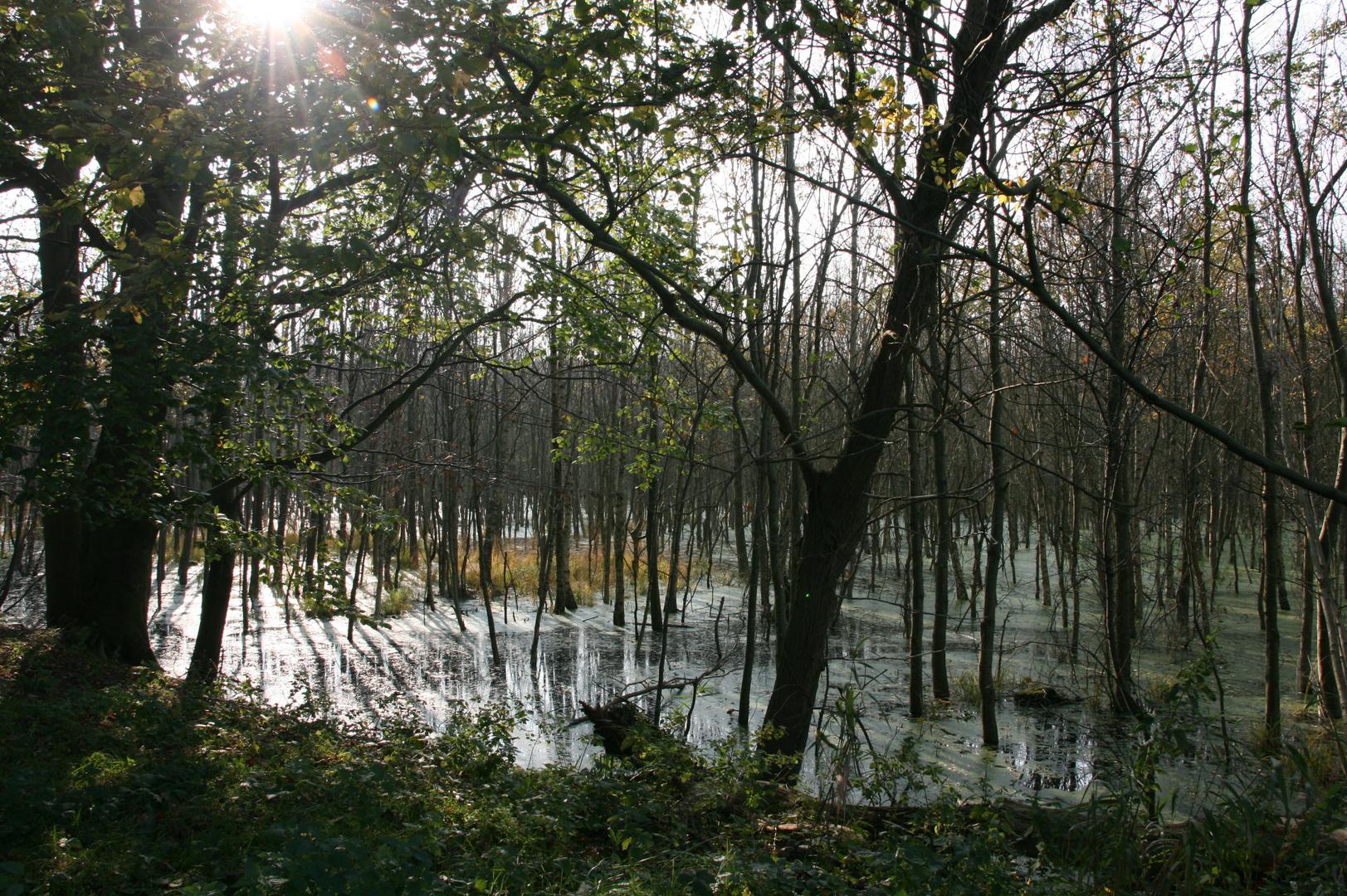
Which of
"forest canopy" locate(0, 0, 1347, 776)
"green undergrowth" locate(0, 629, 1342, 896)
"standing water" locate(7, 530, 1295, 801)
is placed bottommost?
"standing water" locate(7, 530, 1295, 801)

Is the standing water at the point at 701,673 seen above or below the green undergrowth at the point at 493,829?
below

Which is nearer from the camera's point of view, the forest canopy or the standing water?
the forest canopy

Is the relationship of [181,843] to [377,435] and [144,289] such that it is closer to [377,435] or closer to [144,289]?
[144,289]

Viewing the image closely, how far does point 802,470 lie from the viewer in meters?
4.31

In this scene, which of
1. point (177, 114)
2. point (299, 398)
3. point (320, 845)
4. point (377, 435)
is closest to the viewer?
point (320, 845)

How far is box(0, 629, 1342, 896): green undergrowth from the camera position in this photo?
8.68 ft

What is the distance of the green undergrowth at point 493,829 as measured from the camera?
2.64m

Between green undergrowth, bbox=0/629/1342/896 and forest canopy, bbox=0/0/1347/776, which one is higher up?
forest canopy, bbox=0/0/1347/776

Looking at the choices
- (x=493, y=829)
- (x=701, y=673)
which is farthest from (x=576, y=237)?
(x=701, y=673)

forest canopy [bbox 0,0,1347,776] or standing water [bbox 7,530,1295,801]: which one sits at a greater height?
forest canopy [bbox 0,0,1347,776]

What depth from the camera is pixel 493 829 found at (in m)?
3.72

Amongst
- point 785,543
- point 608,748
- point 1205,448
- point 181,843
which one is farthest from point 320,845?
point 1205,448

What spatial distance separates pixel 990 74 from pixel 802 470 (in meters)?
2.13

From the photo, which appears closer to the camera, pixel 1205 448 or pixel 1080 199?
pixel 1080 199
